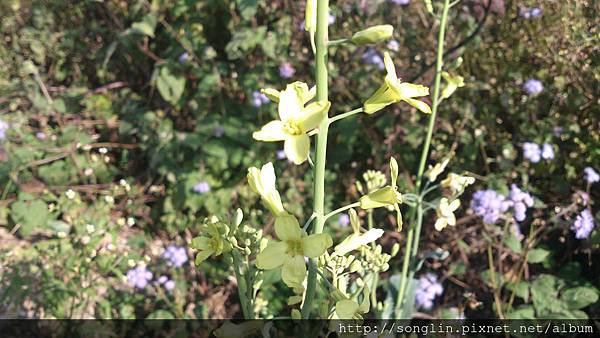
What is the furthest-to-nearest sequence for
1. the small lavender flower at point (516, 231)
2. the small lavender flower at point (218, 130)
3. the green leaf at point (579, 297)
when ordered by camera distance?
the small lavender flower at point (218, 130) < the small lavender flower at point (516, 231) < the green leaf at point (579, 297)

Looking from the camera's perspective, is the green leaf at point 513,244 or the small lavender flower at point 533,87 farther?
the small lavender flower at point 533,87

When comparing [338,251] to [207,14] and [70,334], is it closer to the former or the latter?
[70,334]

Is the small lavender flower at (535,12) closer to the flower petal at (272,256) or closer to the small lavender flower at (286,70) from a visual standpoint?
the small lavender flower at (286,70)

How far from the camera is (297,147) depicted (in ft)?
3.95

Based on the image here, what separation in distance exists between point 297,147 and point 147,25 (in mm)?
2557

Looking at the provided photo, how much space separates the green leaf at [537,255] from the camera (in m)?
2.61

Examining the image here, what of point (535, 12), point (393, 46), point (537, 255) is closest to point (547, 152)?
point (537, 255)

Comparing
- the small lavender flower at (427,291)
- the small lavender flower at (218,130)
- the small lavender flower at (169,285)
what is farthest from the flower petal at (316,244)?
the small lavender flower at (218,130)

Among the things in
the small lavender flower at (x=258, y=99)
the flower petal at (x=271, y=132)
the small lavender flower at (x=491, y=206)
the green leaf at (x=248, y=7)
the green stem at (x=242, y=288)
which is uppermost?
the green leaf at (x=248, y=7)

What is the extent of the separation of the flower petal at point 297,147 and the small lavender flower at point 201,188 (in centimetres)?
197

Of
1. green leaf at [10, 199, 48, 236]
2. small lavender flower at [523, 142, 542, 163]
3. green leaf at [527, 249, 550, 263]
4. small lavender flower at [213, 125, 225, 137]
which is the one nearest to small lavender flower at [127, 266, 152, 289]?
green leaf at [10, 199, 48, 236]

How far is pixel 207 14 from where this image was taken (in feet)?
11.9

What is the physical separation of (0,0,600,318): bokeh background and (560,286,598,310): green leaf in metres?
0.02

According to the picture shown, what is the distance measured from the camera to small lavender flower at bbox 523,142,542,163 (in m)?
2.84
